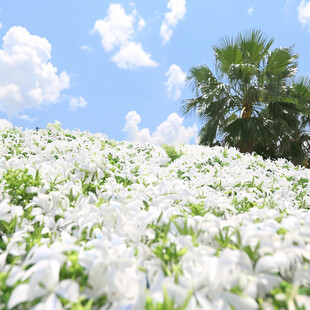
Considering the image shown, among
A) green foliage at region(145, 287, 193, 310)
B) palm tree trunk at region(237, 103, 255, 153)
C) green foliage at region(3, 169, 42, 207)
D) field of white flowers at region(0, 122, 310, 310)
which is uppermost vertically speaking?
palm tree trunk at region(237, 103, 255, 153)

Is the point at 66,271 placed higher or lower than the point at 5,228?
lower

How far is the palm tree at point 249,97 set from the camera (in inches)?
458

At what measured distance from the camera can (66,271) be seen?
2.95 ft

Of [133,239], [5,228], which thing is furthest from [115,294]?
[5,228]

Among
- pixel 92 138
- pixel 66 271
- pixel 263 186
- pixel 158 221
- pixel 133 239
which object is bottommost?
pixel 66 271

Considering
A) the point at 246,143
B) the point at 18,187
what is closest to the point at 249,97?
the point at 246,143

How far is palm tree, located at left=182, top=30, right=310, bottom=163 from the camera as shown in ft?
38.1

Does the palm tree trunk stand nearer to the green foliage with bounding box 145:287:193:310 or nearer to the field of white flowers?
the field of white flowers

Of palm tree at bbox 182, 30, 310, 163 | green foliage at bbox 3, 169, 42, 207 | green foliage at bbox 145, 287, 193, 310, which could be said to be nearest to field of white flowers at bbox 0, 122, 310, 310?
green foliage at bbox 145, 287, 193, 310

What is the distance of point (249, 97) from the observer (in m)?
12.0

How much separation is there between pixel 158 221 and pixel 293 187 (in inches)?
114

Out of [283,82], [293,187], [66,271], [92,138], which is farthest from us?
[283,82]

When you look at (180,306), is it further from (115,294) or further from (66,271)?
(66,271)

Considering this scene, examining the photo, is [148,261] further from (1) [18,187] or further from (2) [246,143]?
→ (2) [246,143]
